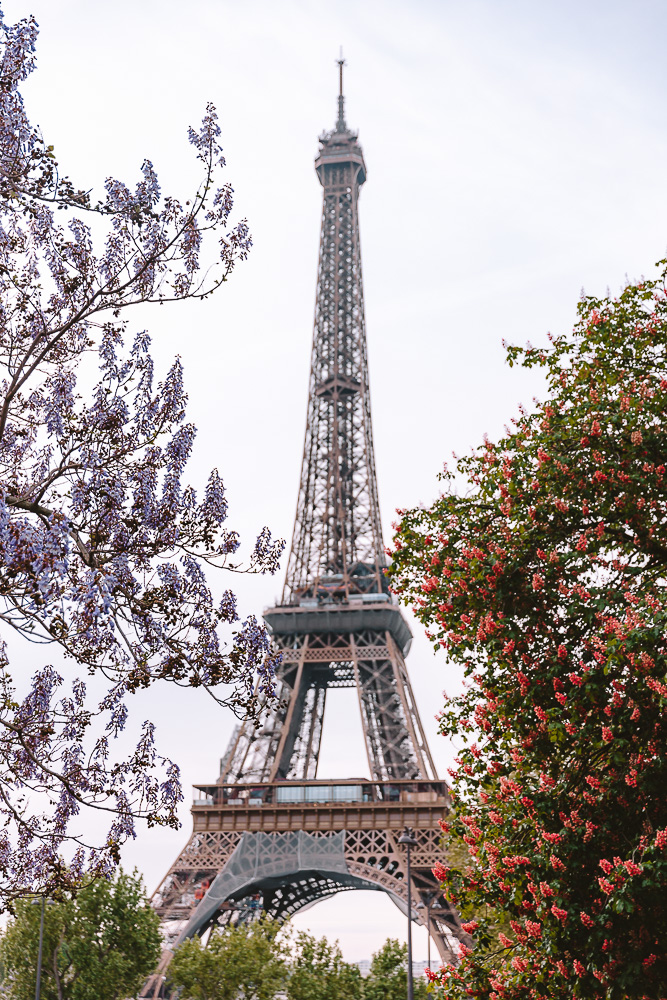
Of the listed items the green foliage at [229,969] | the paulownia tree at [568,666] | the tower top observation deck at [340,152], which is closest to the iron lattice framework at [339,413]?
the tower top observation deck at [340,152]

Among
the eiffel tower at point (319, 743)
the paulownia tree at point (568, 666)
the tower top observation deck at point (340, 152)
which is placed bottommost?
A: the paulownia tree at point (568, 666)

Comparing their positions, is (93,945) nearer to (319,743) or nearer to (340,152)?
(319,743)

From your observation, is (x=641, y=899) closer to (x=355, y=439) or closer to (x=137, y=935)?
(x=137, y=935)

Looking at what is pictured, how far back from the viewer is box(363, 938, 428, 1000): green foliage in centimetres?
5494

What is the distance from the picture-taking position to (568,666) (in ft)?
45.2

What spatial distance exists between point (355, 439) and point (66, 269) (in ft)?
209

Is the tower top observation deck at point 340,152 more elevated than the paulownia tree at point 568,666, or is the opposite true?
the tower top observation deck at point 340,152

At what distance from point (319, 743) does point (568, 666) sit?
179 ft

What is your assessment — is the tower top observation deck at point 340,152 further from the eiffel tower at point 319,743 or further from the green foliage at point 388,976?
the green foliage at point 388,976

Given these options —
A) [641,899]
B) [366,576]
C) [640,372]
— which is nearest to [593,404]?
[640,372]

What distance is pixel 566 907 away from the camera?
40.4 feet

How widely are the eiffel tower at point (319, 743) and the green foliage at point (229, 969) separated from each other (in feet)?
6.15

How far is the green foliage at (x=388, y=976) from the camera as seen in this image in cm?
5494

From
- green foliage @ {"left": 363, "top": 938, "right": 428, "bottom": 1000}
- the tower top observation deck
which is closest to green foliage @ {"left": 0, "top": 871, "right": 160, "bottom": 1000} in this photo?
green foliage @ {"left": 363, "top": 938, "right": 428, "bottom": 1000}
